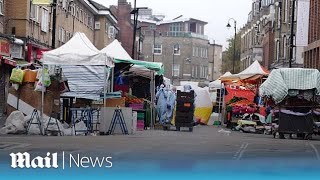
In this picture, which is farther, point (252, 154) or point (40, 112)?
point (40, 112)

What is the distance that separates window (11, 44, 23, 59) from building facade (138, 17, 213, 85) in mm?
68851

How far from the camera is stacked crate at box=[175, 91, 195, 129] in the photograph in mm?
25547

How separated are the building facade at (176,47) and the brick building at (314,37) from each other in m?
62.2

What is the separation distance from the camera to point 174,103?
27.2 m

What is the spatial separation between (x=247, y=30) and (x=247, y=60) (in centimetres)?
768

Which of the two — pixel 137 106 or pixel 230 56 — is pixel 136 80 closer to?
pixel 137 106

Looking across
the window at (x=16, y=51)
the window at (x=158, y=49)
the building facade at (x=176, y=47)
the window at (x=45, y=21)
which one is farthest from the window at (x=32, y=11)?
the window at (x=158, y=49)

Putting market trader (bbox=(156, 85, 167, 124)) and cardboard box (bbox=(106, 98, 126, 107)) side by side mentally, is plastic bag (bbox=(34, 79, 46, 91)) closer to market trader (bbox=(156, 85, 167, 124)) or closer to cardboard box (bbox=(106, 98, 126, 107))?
cardboard box (bbox=(106, 98, 126, 107))

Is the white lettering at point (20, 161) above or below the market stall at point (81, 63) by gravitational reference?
below

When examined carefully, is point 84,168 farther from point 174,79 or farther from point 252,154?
point 174,79

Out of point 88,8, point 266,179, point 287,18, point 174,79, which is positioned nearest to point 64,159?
point 266,179

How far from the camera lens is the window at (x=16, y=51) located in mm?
34969

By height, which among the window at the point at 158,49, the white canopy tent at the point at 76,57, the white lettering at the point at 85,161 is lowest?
the white lettering at the point at 85,161

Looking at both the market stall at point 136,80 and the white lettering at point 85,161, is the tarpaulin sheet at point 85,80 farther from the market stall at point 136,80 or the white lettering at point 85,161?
the white lettering at point 85,161
